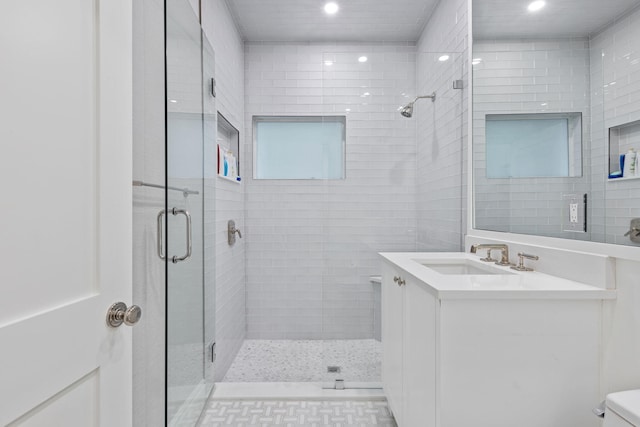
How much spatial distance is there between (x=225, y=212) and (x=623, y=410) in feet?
7.17

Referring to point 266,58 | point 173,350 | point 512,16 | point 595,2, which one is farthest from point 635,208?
point 266,58

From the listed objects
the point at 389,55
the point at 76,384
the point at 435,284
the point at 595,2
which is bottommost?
the point at 76,384

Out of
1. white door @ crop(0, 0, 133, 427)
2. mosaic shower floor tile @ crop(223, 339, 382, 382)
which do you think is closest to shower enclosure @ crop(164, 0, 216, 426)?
white door @ crop(0, 0, 133, 427)

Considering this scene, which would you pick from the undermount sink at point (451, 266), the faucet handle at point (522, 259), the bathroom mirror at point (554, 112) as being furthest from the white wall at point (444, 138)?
the faucet handle at point (522, 259)

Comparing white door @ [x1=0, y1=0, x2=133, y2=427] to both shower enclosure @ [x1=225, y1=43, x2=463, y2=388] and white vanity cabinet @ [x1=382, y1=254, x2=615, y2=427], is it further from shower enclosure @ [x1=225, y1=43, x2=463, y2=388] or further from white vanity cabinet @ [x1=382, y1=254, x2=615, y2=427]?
shower enclosure @ [x1=225, y1=43, x2=463, y2=388]

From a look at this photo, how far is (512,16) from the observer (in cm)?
167

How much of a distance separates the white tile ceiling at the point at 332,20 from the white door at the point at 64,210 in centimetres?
194

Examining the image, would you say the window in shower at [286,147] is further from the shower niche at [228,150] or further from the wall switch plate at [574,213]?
the wall switch plate at [574,213]

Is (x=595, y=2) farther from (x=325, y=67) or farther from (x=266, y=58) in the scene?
(x=266, y=58)

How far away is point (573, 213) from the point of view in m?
1.29

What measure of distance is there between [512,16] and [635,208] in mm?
1156

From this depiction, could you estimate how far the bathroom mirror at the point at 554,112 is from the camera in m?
1.08

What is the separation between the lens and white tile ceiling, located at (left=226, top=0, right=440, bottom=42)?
8.39 ft

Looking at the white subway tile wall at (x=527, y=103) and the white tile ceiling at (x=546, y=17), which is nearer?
the white tile ceiling at (x=546, y=17)
